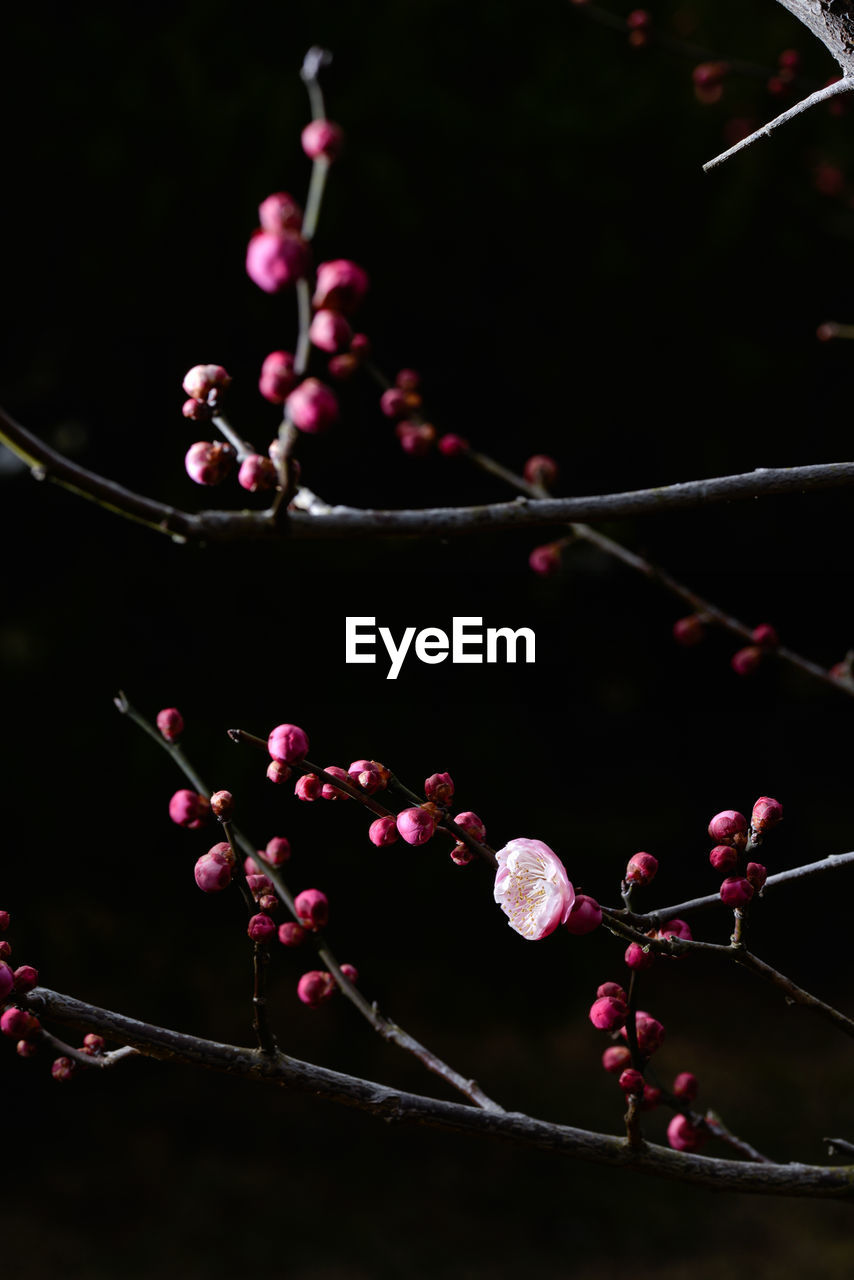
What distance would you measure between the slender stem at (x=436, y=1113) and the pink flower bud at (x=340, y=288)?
0.37 m

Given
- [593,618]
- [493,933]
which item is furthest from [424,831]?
[593,618]

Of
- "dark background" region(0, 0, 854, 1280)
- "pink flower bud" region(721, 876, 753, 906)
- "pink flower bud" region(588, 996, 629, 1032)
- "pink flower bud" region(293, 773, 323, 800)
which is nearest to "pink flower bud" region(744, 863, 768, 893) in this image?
"pink flower bud" region(721, 876, 753, 906)

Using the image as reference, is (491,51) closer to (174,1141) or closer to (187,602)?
(187,602)

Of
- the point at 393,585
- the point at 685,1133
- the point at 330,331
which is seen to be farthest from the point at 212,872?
the point at 393,585

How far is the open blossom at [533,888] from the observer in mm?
580

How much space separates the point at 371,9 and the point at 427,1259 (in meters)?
3.28

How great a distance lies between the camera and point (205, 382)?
1.84 feet

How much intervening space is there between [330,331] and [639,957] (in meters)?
0.39

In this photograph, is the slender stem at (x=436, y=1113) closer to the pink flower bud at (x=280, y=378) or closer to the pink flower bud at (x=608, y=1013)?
the pink flower bud at (x=608, y=1013)

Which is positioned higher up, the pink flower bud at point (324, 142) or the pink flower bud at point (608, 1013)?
the pink flower bud at point (324, 142)

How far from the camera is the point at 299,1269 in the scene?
2.57 meters

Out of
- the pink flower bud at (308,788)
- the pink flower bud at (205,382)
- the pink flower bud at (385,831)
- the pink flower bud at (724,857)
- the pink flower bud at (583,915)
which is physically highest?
the pink flower bud at (205,382)

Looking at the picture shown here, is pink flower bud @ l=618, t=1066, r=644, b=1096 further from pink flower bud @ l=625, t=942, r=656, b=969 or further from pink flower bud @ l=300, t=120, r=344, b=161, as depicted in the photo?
pink flower bud @ l=300, t=120, r=344, b=161

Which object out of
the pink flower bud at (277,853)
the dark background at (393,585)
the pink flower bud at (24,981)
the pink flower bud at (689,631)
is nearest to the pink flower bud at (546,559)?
the pink flower bud at (689,631)
